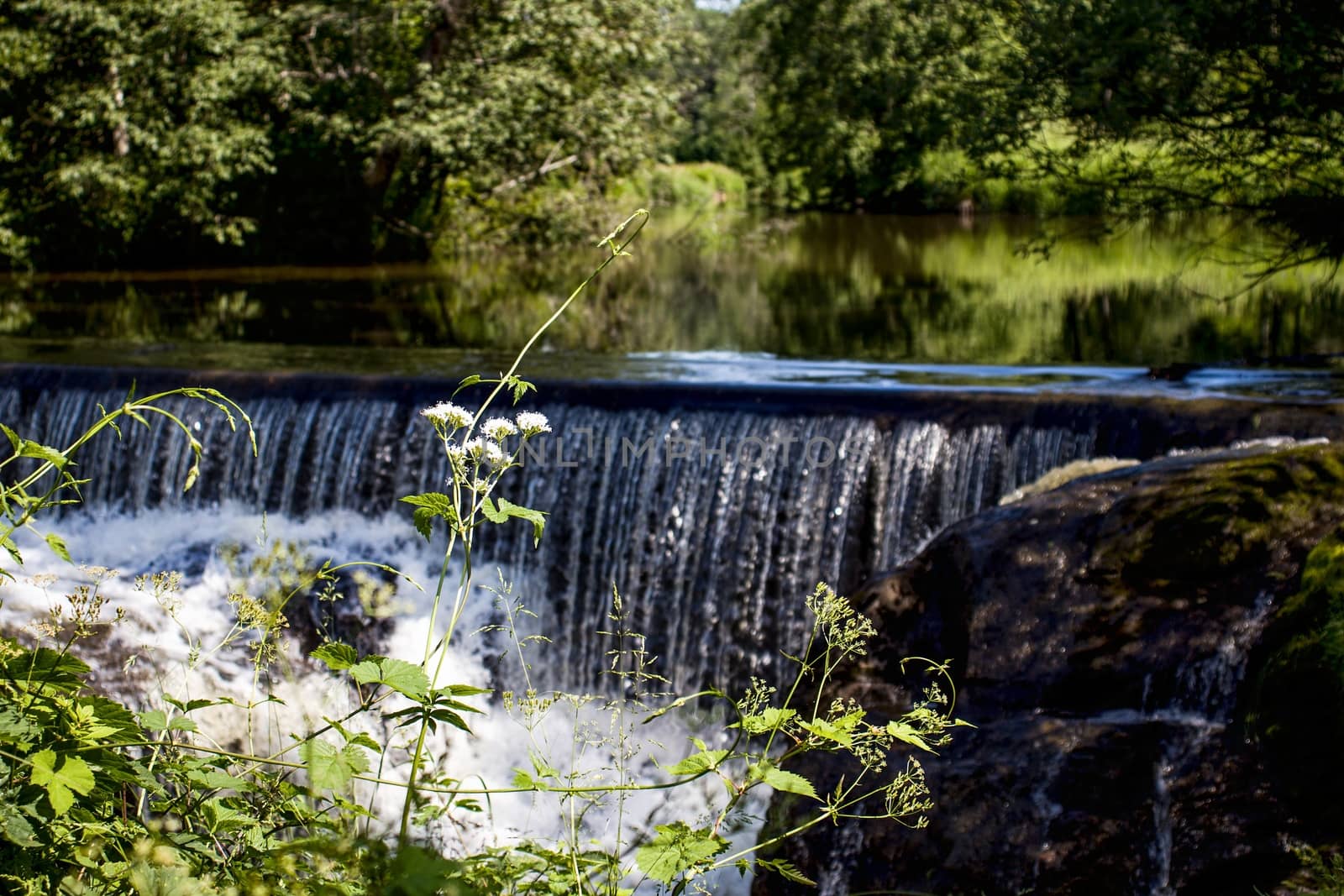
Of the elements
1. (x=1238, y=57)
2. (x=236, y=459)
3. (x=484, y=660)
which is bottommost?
(x=484, y=660)

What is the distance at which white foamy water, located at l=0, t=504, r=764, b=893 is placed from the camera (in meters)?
5.40

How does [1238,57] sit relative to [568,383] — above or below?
above

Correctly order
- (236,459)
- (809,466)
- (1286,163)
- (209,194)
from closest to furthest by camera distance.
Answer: (809,466)
(236,459)
(1286,163)
(209,194)

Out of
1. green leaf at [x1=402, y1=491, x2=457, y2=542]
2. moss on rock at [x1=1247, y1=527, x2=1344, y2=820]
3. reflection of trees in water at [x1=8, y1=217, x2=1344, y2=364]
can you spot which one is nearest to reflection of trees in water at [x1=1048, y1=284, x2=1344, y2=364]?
reflection of trees in water at [x1=8, y1=217, x2=1344, y2=364]

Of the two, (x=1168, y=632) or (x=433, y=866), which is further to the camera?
(x=1168, y=632)

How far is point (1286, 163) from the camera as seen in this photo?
30.9 feet

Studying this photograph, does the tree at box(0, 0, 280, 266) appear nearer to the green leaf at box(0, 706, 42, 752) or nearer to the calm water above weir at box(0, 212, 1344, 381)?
the calm water above weir at box(0, 212, 1344, 381)

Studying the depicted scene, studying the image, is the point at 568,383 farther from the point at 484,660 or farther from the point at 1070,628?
the point at 1070,628

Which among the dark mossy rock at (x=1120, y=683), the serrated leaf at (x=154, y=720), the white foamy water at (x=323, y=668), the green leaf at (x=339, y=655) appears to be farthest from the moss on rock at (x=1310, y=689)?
the serrated leaf at (x=154, y=720)

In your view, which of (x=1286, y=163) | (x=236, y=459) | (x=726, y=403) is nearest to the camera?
(x=726, y=403)

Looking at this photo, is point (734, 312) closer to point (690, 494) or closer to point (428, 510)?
point (690, 494)

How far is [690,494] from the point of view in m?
7.54

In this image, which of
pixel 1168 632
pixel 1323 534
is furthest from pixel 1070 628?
pixel 1323 534

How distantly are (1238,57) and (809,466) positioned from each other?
484 cm
